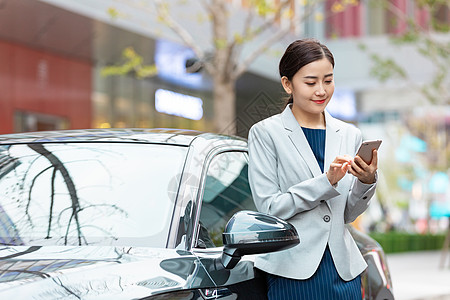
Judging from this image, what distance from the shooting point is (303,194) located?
3.05 m

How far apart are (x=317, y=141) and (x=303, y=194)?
0.30m

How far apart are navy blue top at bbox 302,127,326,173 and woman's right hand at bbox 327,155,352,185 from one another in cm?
22

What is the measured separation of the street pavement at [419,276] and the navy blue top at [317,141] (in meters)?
7.53

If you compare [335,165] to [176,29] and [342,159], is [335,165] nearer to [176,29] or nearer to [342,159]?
[342,159]

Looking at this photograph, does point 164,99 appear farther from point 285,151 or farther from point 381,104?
point 285,151

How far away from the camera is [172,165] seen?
11.3 feet

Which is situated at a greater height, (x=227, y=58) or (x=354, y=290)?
(x=227, y=58)

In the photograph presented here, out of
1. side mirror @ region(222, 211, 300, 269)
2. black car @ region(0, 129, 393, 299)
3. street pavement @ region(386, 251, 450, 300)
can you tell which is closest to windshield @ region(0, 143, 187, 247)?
black car @ region(0, 129, 393, 299)

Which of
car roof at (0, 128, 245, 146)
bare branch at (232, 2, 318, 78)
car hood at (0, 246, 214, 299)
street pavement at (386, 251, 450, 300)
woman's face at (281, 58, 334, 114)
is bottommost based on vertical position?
street pavement at (386, 251, 450, 300)

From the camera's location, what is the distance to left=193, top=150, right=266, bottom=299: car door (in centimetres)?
308

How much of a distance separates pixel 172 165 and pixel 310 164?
0.58m

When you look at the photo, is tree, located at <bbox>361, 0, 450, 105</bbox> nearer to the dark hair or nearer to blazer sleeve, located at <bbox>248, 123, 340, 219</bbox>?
the dark hair

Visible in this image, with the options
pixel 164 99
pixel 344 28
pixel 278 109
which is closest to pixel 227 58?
pixel 278 109

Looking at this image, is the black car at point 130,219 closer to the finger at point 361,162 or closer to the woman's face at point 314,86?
the finger at point 361,162
